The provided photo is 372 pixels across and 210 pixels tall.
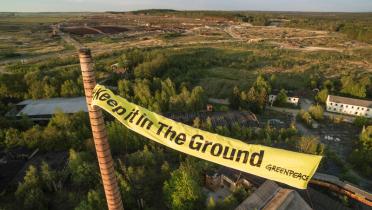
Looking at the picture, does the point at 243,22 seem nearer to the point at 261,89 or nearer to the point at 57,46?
the point at 57,46

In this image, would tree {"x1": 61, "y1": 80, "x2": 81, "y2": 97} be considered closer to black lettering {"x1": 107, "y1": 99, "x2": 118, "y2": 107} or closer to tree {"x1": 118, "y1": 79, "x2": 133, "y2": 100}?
tree {"x1": 118, "y1": 79, "x2": 133, "y2": 100}

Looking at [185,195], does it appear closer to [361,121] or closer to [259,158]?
[259,158]

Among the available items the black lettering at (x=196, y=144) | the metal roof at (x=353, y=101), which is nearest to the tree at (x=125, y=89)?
the metal roof at (x=353, y=101)

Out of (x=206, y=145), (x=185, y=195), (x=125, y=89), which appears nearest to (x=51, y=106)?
(x=125, y=89)

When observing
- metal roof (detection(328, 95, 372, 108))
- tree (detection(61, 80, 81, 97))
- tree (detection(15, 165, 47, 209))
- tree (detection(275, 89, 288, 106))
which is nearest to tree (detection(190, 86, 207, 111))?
tree (detection(275, 89, 288, 106))

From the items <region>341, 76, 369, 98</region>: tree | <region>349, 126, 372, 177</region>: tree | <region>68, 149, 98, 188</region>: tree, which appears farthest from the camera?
<region>341, 76, 369, 98</region>: tree
